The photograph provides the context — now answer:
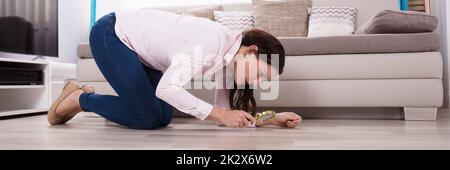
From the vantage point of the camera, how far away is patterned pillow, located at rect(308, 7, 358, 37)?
2990mm

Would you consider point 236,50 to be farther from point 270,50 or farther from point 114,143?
point 114,143

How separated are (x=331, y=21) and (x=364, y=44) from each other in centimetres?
123

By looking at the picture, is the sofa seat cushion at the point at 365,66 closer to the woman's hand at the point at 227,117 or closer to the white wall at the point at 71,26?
the woman's hand at the point at 227,117

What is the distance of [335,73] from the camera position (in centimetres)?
189

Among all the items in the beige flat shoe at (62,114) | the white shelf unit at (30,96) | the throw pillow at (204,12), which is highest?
the throw pillow at (204,12)

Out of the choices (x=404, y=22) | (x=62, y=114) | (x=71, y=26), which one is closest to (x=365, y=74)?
(x=404, y=22)

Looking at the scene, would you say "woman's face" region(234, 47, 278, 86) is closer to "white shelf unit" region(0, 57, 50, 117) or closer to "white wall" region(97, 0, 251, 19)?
"white shelf unit" region(0, 57, 50, 117)

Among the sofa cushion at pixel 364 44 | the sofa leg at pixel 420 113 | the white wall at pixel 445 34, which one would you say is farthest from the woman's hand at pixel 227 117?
the white wall at pixel 445 34

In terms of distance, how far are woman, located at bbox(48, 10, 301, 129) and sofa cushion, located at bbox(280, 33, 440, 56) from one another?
0.52 metres

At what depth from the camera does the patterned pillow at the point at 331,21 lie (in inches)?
118

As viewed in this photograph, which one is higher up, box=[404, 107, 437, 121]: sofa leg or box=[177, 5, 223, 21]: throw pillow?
box=[177, 5, 223, 21]: throw pillow

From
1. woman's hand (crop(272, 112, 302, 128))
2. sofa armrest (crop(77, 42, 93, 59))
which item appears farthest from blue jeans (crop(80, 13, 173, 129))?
sofa armrest (crop(77, 42, 93, 59))
